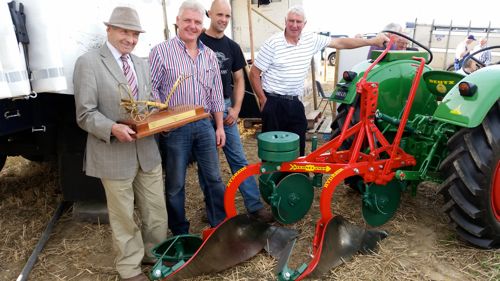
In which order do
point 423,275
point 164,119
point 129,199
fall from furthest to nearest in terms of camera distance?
point 423,275
point 129,199
point 164,119

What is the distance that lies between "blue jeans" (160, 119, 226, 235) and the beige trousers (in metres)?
0.16

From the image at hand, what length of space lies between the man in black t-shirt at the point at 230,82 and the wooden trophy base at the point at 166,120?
650 mm

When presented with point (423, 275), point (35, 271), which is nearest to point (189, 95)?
point (35, 271)

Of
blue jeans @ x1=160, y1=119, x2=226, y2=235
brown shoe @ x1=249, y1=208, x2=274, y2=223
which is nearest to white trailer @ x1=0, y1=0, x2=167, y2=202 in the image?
blue jeans @ x1=160, y1=119, x2=226, y2=235

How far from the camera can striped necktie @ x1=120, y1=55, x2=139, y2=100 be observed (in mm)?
2100

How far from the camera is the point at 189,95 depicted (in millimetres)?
2475

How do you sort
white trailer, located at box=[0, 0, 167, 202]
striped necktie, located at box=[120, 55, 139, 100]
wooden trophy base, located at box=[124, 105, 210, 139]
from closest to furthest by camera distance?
white trailer, located at box=[0, 0, 167, 202], wooden trophy base, located at box=[124, 105, 210, 139], striped necktie, located at box=[120, 55, 139, 100]

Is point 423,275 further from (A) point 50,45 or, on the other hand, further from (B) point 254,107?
(B) point 254,107

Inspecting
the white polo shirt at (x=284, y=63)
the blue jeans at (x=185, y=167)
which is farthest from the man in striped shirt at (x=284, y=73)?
the blue jeans at (x=185, y=167)

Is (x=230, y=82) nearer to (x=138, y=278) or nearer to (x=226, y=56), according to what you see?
(x=226, y=56)

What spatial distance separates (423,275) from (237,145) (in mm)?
1504

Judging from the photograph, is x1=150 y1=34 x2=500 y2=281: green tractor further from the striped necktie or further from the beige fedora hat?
the beige fedora hat

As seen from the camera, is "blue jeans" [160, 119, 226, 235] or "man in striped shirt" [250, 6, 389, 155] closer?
"blue jeans" [160, 119, 226, 235]

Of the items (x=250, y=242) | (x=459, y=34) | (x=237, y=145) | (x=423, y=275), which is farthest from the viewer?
(x=459, y=34)
